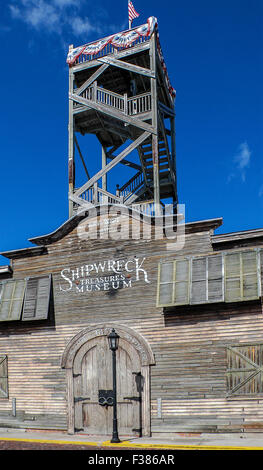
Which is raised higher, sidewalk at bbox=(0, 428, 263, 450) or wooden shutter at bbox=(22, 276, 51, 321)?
wooden shutter at bbox=(22, 276, 51, 321)

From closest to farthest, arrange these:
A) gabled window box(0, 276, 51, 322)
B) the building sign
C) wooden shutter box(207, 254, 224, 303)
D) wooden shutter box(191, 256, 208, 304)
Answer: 1. wooden shutter box(207, 254, 224, 303)
2. wooden shutter box(191, 256, 208, 304)
3. the building sign
4. gabled window box(0, 276, 51, 322)

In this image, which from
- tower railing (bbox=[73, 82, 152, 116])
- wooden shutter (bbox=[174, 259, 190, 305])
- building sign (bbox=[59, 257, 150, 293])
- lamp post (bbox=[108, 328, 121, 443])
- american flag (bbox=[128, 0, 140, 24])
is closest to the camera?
lamp post (bbox=[108, 328, 121, 443])

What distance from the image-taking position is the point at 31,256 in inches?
663

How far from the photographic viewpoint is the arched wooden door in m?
14.0

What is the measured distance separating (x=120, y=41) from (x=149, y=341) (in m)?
15.7

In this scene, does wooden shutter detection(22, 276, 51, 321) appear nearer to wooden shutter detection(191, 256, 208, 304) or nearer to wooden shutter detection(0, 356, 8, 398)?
wooden shutter detection(0, 356, 8, 398)

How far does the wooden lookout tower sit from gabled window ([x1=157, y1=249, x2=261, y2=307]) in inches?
201

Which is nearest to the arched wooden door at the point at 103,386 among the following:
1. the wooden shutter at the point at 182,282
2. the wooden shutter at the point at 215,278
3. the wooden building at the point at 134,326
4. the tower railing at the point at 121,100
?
the wooden building at the point at 134,326

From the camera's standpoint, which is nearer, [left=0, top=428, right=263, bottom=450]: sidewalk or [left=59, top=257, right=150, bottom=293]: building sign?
[left=0, top=428, right=263, bottom=450]: sidewalk

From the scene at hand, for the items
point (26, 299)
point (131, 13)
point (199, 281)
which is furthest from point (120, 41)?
point (199, 281)

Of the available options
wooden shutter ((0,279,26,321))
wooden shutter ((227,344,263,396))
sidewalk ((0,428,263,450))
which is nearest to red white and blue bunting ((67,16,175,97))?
wooden shutter ((0,279,26,321))

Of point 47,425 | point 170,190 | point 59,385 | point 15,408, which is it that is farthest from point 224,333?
point 170,190

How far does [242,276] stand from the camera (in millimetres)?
13422

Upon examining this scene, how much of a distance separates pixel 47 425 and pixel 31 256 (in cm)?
634
